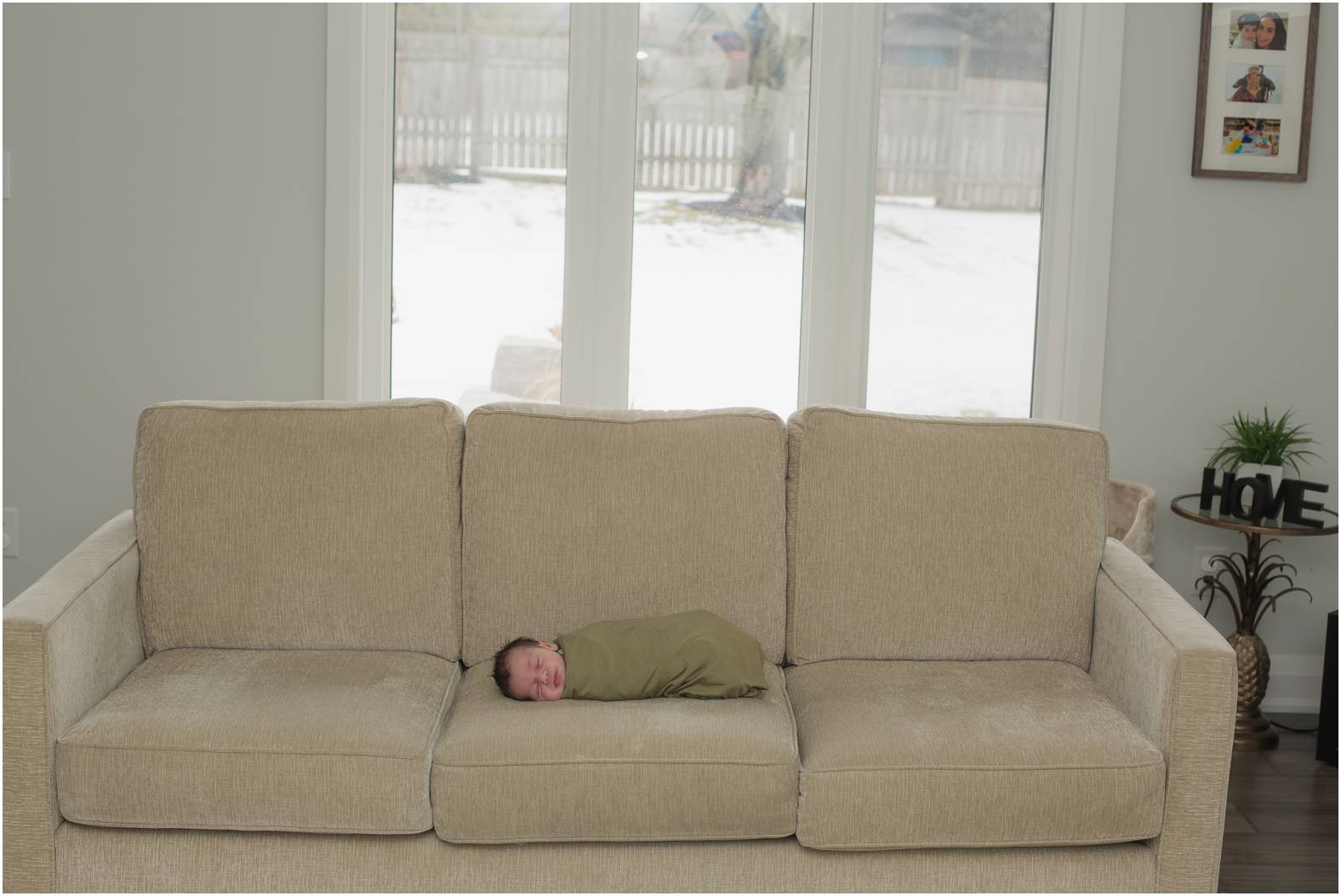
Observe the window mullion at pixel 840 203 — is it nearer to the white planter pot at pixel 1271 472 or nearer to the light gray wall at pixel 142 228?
the white planter pot at pixel 1271 472

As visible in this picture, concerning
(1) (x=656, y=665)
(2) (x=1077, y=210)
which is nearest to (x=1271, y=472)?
(2) (x=1077, y=210)

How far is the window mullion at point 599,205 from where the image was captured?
3.32 meters

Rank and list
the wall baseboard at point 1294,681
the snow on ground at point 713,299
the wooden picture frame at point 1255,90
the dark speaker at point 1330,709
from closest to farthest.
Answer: the dark speaker at point 1330,709 < the wooden picture frame at point 1255,90 < the snow on ground at point 713,299 < the wall baseboard at point 1294,681

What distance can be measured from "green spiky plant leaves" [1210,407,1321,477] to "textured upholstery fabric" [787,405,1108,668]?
1.04 metres

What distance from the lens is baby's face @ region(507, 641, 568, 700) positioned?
2139 mm

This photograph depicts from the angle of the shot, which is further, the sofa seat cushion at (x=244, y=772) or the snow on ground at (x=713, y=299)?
the snow on ground at (x=713, y=299)

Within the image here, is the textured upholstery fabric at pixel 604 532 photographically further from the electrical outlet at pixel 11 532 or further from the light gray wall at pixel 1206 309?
the electrical outlet at pixel 11 532

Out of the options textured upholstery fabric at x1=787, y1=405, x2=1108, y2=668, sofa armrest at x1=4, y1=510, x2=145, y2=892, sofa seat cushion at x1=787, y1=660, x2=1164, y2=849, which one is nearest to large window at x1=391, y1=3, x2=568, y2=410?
textured upholstery fabric at x1=787, y1=405, x2=1108, y2=668

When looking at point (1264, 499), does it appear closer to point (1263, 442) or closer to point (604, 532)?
point (1263, 442)

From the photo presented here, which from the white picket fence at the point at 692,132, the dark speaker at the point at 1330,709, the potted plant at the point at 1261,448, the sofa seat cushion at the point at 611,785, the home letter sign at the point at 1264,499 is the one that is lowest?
the dark speaker at the point at 1330,709

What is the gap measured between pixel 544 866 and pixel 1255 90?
2.86 metres

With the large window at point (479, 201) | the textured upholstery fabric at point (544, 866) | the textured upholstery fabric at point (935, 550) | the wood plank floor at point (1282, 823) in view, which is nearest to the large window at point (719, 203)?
the large window at point (479, 201)

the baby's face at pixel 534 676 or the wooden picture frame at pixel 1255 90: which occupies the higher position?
the wooden picture frame at pixel 1255 90

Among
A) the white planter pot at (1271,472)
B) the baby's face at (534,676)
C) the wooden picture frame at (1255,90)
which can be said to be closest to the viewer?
the baby's face at (534,676)
